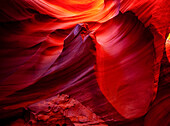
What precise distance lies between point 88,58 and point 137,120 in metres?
1.55

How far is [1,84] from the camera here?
9.14 ft

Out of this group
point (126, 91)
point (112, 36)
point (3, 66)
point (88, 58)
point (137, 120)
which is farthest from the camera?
point (112, 36)

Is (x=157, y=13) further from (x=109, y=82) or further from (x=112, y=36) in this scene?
(x=109, y=82)

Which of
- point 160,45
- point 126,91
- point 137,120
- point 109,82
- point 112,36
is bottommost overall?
point 137,120

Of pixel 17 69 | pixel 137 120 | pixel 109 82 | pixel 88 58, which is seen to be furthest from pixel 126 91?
pixel 17 69

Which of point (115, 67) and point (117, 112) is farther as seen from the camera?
point (115, 67)

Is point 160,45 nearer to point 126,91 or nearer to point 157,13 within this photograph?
point 157,13

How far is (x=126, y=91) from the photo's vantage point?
2.42 metres

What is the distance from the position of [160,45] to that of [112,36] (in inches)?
52.0

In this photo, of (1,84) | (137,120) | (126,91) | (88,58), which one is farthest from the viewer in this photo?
(1,84)

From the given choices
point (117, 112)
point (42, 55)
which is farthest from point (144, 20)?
point (42, 55)

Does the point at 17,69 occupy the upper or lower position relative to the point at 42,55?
lower

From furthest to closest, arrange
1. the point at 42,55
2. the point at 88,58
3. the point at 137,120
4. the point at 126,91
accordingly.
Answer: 1. the point at 42,55
2. the point at 88,58
3. the point at 126,91
4. the point at 137,120

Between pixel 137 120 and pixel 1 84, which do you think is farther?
pixel 1 84
